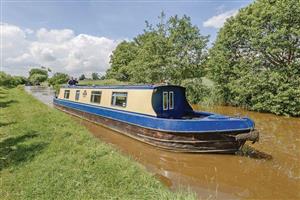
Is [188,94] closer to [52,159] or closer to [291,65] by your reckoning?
[291,65]

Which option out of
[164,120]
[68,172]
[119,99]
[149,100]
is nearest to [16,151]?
[68,172]

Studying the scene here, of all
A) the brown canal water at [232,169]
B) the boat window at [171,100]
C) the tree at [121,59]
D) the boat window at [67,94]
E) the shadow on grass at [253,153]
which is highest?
the tree at [121,59]

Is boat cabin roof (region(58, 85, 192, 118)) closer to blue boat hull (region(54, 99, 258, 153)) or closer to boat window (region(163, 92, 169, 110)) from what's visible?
boat window (region(163, 92, 169, 110))

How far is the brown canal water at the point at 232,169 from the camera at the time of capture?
5.62 meters

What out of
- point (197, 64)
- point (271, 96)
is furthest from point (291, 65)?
point (197, 64)

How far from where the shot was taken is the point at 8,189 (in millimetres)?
4820

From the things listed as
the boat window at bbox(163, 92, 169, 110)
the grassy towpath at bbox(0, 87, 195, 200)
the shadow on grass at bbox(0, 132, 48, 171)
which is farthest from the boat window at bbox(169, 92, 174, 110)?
the shadow on grass at bbox(0, 132, 48, 171)

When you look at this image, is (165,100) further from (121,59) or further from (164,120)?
(121,59)

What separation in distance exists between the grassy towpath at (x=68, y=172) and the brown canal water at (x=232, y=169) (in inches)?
39.4

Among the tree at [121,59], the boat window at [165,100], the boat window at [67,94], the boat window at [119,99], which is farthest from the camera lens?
the tree at [121,59]

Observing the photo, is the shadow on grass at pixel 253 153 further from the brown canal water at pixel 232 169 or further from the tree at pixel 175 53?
the tree at pixel 175 53

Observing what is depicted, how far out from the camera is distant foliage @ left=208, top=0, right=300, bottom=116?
15.8 metres

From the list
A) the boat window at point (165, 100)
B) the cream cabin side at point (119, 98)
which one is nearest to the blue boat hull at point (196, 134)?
the cream cabin side at point (119, 98)

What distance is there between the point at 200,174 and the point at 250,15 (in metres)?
15.0
